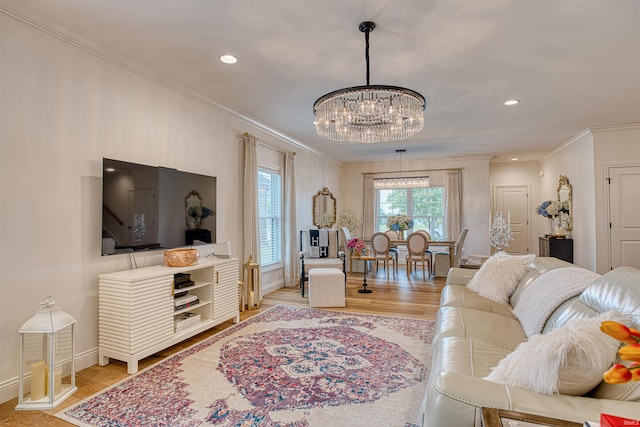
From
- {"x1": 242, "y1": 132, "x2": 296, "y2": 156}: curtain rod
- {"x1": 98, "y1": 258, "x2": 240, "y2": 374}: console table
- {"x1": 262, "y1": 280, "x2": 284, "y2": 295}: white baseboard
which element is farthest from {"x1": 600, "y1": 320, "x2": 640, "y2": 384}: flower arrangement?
{"x1": 262, "y1": 280, "x2": 284, "y2": 295}: white baseboard

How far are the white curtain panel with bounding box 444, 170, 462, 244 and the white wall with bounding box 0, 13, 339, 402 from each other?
21.8 ft

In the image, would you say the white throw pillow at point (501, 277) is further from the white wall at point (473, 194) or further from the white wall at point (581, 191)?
the white wall at point (473, 194)

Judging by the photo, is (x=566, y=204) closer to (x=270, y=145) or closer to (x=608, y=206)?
(x=608, y=206)

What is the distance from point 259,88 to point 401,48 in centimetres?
168

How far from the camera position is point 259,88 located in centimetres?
387

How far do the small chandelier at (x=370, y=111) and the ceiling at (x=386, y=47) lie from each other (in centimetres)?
40

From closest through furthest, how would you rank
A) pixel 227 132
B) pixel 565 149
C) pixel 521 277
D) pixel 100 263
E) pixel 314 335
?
pixel 100 263 < pixel 521 277 < pixel 314 335 < pixel 227 132 < pixel 565 149

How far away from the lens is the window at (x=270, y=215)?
5.48 meters

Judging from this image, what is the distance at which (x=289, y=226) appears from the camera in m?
5.94

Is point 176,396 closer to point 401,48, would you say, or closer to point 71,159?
point 71,159

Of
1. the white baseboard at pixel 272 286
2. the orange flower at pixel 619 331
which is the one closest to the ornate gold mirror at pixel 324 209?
the white baseboard at pixel 272 286

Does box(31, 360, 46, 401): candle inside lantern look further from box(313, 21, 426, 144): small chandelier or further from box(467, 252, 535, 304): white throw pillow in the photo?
box(467, 252, 535, 304): white throw pillow

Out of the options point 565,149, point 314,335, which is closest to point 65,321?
point 314,335

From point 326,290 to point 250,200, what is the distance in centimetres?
165
